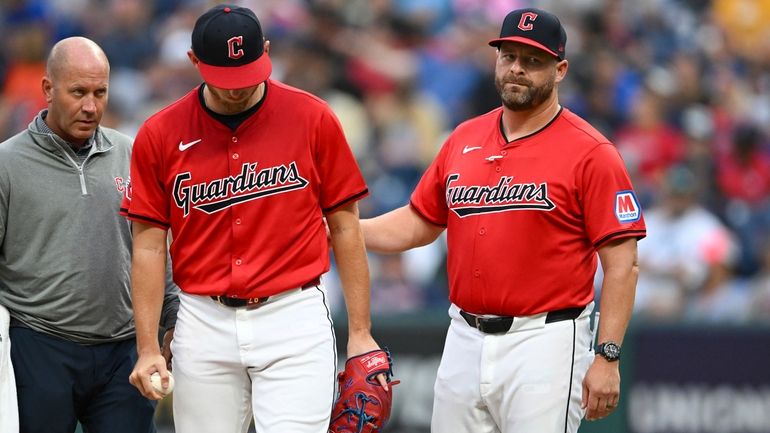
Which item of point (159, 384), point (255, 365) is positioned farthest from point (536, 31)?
point (159, 384)

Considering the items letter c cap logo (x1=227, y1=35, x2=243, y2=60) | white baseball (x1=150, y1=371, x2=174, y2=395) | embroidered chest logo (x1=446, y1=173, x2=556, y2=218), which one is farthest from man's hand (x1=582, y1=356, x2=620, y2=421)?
letter c cap logo (x1=227, y1=35, x2=243, y2=60)

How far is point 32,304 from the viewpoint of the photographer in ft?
16.8

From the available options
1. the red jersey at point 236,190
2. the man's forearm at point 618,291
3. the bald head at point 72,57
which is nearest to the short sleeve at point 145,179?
the red jersey at point 236,190

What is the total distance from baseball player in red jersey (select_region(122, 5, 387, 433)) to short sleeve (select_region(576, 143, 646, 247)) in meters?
1.01

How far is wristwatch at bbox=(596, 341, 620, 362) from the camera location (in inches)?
196

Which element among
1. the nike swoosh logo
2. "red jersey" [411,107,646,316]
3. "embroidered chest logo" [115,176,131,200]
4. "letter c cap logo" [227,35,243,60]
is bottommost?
"red jersey" [411,107,646,316]

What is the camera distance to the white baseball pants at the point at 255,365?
15.8ft

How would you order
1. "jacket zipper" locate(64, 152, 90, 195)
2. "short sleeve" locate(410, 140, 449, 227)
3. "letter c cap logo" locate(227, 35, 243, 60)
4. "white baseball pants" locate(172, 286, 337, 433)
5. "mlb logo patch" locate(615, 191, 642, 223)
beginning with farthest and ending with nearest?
"short sleeve" locate(410, 140, 449, 227) → "jacket zipper" locate(64, 152, 90, 195) → "mlb logo patch" locate(615, 191, 642, 223) → "white baseball pants" locate(172, 286, 337, 433) → "letter c cap logo" locate(227, 35, 243, 60)

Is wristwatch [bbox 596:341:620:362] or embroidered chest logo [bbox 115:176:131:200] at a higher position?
embroidered chest logo [bbox 115:176:131:200]

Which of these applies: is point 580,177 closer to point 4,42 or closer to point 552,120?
point 552,120

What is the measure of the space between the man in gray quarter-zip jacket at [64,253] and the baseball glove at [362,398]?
972 mm

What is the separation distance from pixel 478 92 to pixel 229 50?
23.5 feet

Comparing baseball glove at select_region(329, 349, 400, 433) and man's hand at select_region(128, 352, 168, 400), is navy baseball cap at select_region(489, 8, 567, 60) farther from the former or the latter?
man's hand at select_region(128, 352, 168, 400)

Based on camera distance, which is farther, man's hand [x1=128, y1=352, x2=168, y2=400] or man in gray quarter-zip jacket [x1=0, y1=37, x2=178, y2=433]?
man in gray quarter-zip jacket [x1=0, y1=37, x2=178, y2=433]
